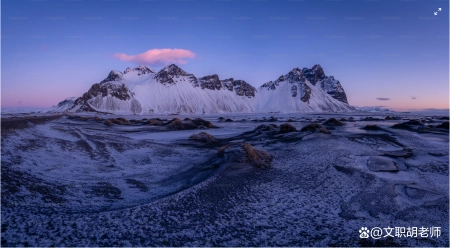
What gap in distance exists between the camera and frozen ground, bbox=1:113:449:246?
4887 millimetres

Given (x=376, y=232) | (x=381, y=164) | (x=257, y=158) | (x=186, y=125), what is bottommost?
(x=376, y=232)

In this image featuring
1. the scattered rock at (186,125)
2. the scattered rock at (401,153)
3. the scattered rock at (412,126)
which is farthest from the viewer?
the scattered rock at (186,125)

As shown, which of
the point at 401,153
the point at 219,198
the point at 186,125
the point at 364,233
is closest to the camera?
the point at 364,233

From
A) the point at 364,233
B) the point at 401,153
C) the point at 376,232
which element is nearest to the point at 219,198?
the point at 364,233

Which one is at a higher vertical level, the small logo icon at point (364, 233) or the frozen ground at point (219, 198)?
the frozen ground at point (219, 198)

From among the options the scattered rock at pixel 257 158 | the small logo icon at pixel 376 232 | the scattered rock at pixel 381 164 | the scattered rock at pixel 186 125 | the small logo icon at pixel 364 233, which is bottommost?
the small logo icon at pixel 376 232

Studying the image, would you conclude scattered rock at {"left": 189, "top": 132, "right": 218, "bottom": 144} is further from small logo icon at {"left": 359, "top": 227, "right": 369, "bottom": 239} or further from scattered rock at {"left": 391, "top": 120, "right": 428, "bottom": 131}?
scattered rock at {"left": 391, "top": 120, "right": 428, "bottom": 131}

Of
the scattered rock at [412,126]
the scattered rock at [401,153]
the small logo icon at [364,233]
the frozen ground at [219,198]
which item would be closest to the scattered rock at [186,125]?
the frozen ground at [219,198]

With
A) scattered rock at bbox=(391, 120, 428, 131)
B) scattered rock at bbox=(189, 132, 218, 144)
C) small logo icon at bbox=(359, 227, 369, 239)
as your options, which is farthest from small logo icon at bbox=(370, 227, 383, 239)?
scattered rock at bbox=(391, 120, 428, 131)

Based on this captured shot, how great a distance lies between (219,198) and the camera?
6.95 m

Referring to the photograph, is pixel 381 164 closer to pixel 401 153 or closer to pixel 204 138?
pixel 401 153

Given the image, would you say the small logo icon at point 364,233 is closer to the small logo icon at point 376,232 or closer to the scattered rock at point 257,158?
the small logo icon at point 376,232

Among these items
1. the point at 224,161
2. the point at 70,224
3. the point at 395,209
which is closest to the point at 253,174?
the point at 224,161

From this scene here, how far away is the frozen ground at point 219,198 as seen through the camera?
16.0 ft
